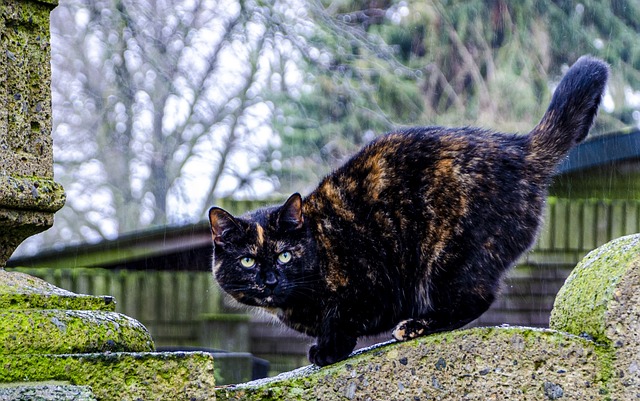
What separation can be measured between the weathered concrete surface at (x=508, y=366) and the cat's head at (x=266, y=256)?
1.77 feet

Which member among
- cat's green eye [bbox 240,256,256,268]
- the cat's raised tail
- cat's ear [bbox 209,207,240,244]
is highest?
the cat's raised tail

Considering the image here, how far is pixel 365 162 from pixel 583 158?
462 cm

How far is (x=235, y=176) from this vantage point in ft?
45.6

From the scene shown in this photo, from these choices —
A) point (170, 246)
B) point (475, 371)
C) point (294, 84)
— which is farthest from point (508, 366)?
point (294, 84)

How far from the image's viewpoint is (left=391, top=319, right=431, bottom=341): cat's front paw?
9.61 ft

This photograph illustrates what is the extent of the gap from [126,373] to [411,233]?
113 cm

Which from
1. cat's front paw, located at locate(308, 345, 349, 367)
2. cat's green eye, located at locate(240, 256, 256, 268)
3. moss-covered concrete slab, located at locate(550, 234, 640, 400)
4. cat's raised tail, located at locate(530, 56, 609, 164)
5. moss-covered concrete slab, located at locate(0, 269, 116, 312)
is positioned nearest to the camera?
moss-covered concrete slab, located at locate(0, 269, 116, 312)

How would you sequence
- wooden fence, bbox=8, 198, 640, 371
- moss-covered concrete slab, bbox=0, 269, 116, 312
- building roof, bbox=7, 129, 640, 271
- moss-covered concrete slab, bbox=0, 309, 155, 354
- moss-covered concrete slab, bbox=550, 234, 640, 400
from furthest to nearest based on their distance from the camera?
1. wooden fence, bbox=8, 198, 640, 371
2. building roof, bbox=7, 129, 640, 271
3. moss-covered concrete slab, bbox=550, 234, 640, 400
4. moss-covered concrete slab, bbox=0, 269, 116, 312
5. moss-covered concrete slab, bbox=0, 309, 155, 354

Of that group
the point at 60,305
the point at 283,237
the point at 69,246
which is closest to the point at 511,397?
the point at 283,237

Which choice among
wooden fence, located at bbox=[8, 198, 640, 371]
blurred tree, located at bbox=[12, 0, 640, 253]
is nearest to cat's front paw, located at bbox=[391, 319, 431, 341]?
wooden fence, located at bbox=[8, 198, 640, 371]

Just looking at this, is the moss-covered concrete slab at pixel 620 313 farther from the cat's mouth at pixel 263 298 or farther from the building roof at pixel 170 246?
the building roof at pixel 170 246

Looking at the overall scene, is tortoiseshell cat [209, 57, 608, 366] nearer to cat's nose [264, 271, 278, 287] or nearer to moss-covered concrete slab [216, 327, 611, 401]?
cat's nose [264, 271, 278, 287]

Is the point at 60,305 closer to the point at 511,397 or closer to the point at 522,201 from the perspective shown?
the point at 511,397

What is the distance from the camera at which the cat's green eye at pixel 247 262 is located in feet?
10.7
